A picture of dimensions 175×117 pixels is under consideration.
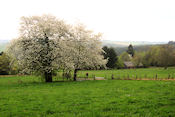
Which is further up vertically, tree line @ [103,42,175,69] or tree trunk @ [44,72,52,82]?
tree line @ [103,42,175,69]

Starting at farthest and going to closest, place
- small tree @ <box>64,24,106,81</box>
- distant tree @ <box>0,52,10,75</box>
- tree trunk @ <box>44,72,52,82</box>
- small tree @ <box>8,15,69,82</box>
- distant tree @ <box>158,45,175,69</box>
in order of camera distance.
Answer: distant tree @ <box>158,45,175,69</box> → distant tree @ <box>0,52,10,75</box> → small tree @ <box>64,24,106,81</box> → tree trunk @ <box>44,72,52,82</box> → small tree @ <box>8,15,69,82</box>

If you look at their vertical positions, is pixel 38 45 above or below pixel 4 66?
above

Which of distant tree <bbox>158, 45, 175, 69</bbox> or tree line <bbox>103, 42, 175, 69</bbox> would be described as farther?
tree line <bbox>103, 42, 175, 69</bbox>

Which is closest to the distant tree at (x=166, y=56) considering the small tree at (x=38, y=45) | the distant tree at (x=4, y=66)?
the small tree at (x=38, y=45)

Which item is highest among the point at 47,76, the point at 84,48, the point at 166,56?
the point at 84,48

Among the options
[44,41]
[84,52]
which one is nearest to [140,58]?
[84,52]

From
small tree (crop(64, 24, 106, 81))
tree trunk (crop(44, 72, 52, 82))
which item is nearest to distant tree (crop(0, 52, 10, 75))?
tree trunk (crop(44, 72, 52, 82))

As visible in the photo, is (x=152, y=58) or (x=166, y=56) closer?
(x=166, y=56)

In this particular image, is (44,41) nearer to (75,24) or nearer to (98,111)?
(75,24)

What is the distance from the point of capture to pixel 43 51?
29.1 m

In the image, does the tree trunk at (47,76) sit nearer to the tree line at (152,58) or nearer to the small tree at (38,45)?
the small tree at (38,45)

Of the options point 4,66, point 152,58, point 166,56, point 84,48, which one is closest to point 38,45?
point 84,48

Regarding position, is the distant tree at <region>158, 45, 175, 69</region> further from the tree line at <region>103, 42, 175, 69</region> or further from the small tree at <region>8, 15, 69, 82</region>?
the small tree at <region>8, 15, 69, 82</region>

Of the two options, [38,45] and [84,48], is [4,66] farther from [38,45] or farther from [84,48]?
[84,48]
